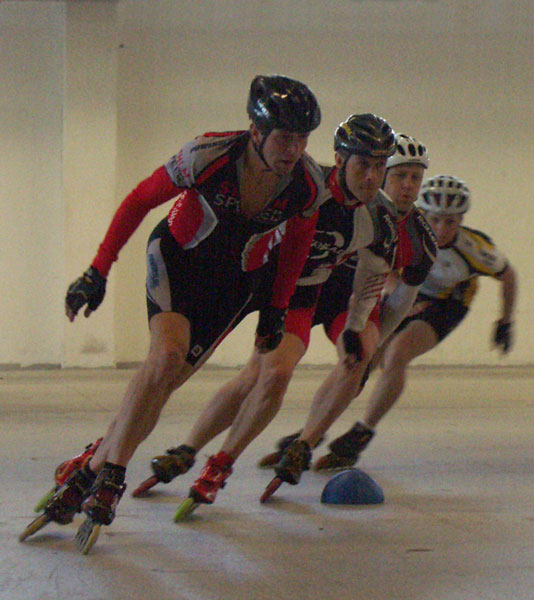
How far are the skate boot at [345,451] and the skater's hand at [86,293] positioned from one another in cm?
207

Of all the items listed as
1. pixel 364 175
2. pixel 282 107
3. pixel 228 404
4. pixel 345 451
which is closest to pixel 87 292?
pixel 282 107

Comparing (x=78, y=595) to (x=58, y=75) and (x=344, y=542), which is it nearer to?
(x=344, y=542)

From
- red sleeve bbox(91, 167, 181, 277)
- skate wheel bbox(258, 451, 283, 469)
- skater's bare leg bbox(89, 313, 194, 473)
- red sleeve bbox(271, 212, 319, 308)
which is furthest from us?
skate wheel bbox(258, 451, 283, 469)

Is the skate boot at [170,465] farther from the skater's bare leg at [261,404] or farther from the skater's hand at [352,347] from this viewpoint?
the skater's hand at [352,347]

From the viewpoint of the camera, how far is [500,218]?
35.9ft

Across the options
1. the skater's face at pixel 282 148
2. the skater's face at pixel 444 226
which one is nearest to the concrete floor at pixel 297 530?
the skater's face at pixel 444 226

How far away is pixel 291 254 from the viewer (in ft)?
11.9

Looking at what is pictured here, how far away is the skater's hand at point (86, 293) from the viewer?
3168 millimetres

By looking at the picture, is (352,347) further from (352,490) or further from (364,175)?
(364,175)

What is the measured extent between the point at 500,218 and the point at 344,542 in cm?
816

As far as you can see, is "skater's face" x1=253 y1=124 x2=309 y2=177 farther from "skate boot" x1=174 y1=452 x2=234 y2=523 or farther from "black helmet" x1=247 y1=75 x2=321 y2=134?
"skate boot" x1=174 y1=452 x2=234 y2=523

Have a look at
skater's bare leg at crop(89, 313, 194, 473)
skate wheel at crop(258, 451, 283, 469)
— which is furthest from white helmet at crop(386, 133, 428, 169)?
skater's bare leg at crop(89, 313, 194, 473)

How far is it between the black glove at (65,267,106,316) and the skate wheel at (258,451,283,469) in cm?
195

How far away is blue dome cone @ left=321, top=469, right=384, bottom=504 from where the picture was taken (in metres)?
4.01
